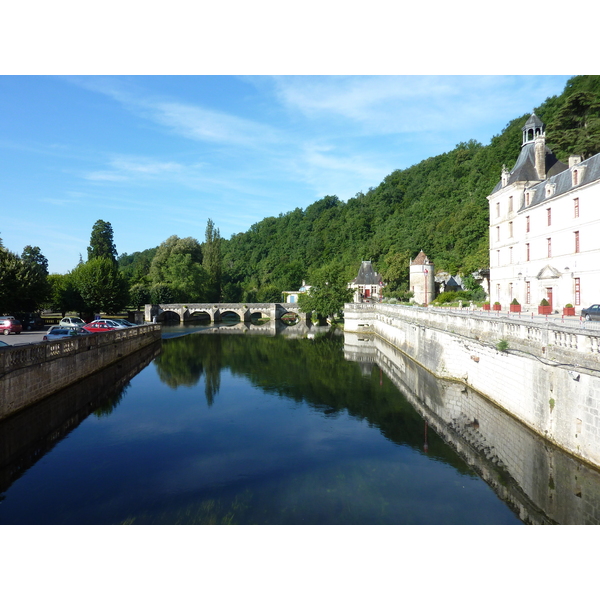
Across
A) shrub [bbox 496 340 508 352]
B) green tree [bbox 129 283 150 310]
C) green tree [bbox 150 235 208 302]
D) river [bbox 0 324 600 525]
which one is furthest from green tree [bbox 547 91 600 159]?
green tree [bbox 129 283 150 310]

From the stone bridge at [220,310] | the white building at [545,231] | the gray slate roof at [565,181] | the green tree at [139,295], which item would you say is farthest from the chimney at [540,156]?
the green tree at [139,295]

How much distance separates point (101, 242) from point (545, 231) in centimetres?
6915

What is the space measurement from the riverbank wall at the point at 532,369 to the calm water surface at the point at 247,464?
106 inches

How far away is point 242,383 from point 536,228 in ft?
80.8

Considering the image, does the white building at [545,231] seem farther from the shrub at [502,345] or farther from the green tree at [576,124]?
the shrub at [502,345]

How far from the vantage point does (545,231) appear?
3192cm

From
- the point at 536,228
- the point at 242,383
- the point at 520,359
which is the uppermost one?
the point at 536,228

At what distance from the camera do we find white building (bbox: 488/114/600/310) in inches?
1079

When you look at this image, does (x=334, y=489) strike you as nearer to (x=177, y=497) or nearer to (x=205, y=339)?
(x=177, y=497)

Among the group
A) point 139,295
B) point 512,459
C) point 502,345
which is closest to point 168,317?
point 139,295

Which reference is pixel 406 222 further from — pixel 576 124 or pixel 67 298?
pixel 67 298

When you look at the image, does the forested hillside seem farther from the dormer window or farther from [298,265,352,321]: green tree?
the dormer window

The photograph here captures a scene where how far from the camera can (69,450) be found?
1427cm

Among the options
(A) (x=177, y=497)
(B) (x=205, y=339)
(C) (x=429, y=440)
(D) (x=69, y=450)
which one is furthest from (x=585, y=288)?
(B) (x=205, y=339)
